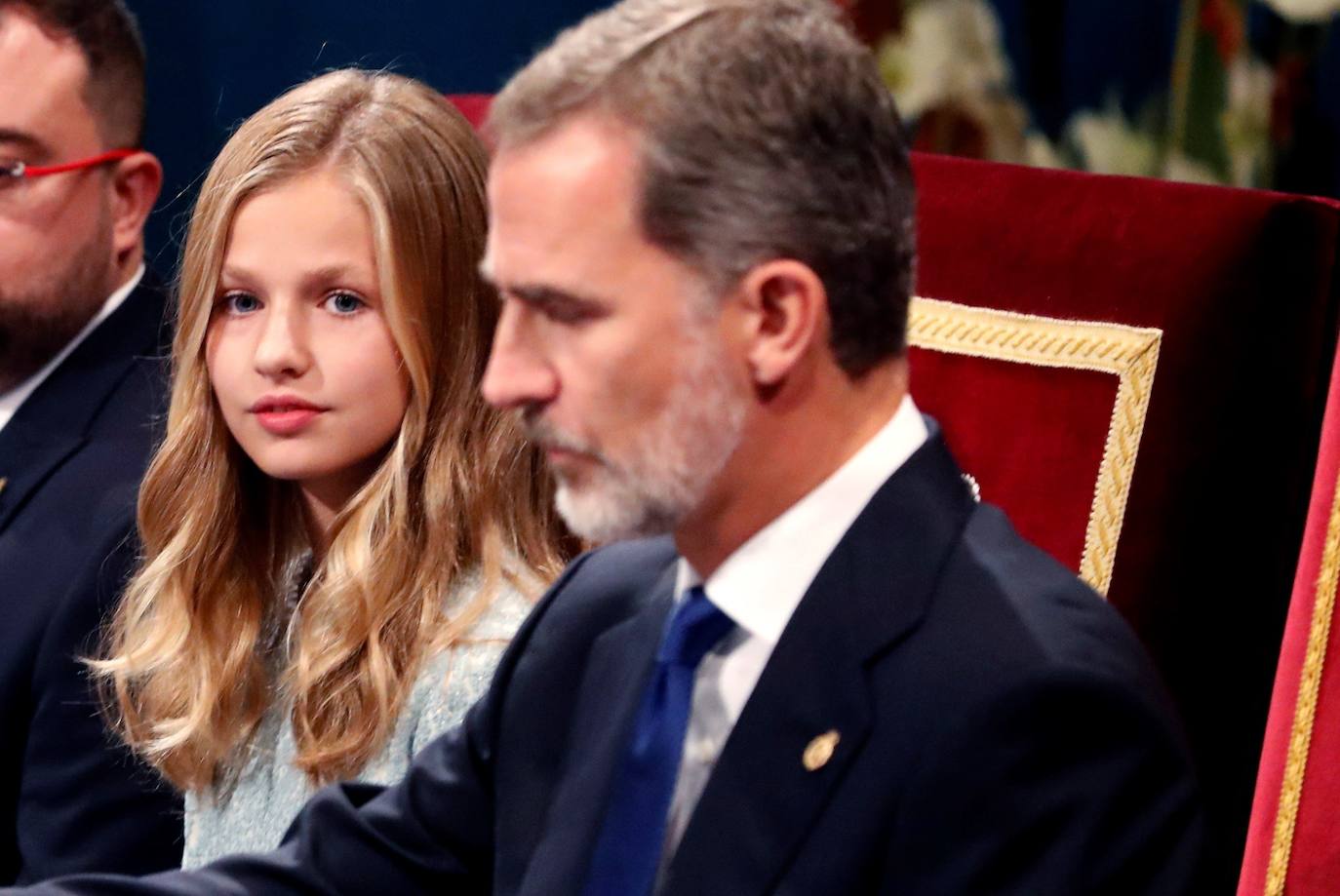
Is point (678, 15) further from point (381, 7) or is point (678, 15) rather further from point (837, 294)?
point (381, 7)

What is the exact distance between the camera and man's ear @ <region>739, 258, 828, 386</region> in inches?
36.3

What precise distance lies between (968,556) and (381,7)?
5.11 feet

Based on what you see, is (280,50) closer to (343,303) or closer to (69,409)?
(69,409)

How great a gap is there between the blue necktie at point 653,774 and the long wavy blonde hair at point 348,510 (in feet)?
1.17

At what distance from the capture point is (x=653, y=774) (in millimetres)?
981

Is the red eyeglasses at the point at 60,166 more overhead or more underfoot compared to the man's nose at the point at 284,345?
more underfoot

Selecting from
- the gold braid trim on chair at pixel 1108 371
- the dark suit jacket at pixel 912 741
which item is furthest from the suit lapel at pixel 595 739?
the gold braid trim on chair at pixel 1108 371

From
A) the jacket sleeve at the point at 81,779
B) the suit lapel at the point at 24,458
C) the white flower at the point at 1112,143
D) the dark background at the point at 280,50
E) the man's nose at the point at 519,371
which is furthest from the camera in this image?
the dark background at the point at 280,50

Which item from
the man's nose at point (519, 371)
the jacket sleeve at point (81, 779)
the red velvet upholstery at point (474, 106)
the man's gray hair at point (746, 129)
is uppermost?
the man's gray hair at point (746, 129)

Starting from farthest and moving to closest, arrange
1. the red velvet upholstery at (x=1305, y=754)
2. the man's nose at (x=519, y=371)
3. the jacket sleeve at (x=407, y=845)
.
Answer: the red velvet upholstery at (x=1305, y=754), the jacket sleeve at (x=407, y=845), the man's nose at (x=519, y=371)

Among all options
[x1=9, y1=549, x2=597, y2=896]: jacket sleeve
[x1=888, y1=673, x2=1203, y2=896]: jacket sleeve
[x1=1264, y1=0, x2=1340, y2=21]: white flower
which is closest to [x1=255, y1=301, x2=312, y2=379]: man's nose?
[x1=9, y1=549, x2=597, y2=896]: jacket sleeve

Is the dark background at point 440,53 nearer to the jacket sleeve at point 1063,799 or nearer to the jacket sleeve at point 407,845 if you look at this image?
the jacket sleeve at point 407,845

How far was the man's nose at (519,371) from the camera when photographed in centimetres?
95

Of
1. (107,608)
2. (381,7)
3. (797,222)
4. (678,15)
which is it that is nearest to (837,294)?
(797,222)
